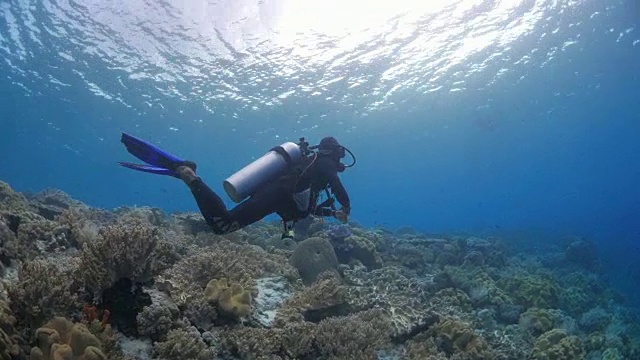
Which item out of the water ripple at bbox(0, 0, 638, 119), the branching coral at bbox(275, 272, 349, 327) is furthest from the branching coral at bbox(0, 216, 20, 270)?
the water ripple at bbox(0, 0, 638, 119)

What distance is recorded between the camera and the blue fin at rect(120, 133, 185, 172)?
6.74 meters

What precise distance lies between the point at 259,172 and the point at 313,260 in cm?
322

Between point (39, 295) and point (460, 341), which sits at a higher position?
point (39, 295)

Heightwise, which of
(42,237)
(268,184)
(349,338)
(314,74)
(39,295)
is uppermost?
(314,74)

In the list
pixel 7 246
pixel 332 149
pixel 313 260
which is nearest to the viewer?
pixel 7 246

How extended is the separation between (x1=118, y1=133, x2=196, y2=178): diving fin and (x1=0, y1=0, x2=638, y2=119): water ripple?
14997 millimetres

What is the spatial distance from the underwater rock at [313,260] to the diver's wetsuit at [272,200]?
90.3 inches

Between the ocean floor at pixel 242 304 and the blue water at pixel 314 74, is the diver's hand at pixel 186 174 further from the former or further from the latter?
the blue water at pixel 314 74

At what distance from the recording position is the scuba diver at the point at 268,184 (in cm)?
660

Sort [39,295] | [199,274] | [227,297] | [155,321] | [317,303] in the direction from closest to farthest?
[39,295], [155,321], [227,297], [199,274], [317,303]

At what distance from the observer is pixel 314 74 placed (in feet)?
92.9

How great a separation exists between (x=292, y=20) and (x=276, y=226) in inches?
442

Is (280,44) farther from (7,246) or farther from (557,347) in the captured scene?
(557,347)

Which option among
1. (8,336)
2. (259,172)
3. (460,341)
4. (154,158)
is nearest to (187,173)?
(154,158)
